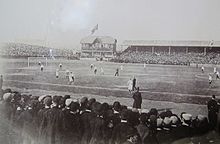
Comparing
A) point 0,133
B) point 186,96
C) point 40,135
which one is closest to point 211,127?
point 186,96

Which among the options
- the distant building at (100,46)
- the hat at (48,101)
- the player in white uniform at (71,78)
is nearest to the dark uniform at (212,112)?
the distant building at (100,46)

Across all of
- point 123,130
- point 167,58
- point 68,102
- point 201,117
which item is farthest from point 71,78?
point 201,117

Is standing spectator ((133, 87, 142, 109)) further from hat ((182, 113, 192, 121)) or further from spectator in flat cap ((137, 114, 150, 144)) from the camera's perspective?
hat ((182, 113, 192, 121))

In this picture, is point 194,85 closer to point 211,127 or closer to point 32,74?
point 211,127

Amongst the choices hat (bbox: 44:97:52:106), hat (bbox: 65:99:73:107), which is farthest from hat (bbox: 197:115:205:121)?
hat (bbox: 44:97:52:106)

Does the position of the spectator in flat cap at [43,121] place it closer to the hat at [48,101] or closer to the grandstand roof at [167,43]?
the hat at [48,101]

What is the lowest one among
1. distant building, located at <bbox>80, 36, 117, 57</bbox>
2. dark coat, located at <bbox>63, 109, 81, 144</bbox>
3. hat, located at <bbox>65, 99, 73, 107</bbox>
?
dark coat, located at <bbox>63, 109, 81, 144</bbox>
